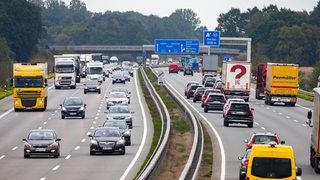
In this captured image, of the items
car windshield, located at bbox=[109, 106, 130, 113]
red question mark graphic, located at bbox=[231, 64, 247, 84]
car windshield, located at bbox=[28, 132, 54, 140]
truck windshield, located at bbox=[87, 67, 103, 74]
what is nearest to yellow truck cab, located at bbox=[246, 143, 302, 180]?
car windshield, located at bbox=[28, 132, 54, 140]

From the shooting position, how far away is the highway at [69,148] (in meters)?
37.6

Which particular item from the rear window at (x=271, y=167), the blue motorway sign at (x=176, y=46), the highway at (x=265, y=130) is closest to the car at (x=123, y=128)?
the highway at (x=265, y=130)

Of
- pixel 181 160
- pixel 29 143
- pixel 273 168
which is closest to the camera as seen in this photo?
pixel 273 168

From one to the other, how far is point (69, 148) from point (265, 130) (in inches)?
589

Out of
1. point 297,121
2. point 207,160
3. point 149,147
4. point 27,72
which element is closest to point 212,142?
point 149,147

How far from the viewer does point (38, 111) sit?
77500 millimetres

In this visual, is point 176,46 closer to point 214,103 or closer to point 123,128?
point 214,103

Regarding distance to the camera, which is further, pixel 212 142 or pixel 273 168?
pixel 212 142

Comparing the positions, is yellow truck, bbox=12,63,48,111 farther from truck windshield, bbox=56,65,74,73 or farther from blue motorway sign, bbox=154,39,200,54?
blue motorway sign, bbox=154,39,200,54

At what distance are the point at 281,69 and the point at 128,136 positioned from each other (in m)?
38.2

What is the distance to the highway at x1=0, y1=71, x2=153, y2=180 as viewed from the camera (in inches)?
1480

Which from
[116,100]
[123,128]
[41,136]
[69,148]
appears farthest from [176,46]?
[41,136]

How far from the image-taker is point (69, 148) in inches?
1937

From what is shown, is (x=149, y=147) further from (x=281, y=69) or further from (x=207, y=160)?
(x=281, y=69)
